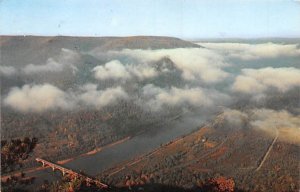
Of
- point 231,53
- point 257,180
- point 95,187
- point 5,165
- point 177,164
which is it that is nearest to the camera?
point 5,165

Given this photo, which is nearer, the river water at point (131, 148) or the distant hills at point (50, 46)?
the river water at point (131, 148)

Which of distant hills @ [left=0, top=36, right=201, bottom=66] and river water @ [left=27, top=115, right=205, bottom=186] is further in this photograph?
distant hills @ [left=0, top=36, right=201, bottom=66]

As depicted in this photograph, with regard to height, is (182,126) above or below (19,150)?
below

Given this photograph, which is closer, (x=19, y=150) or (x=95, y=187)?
(x=19, y=150)

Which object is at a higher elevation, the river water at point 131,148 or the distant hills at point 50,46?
the distant hills at point 50,46

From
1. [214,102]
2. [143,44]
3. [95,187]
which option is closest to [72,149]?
[143,44]

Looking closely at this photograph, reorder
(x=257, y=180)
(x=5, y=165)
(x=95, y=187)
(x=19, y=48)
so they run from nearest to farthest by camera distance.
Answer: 1. (x=5, y=165)
2. (x=95, y=187)
3. (x=257, y=180)
4. (x=19, y=48)

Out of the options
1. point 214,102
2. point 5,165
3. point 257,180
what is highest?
point 5,165

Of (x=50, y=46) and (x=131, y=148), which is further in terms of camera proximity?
(x=50, y=46)

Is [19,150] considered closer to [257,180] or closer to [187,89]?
[257,180]

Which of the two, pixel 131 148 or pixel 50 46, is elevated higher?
pixel 50 46

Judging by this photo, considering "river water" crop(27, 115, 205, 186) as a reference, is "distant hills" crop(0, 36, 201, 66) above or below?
above
